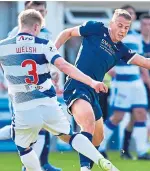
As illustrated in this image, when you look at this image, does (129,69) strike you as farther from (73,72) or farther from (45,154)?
(73,72)

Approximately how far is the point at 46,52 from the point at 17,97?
613mm

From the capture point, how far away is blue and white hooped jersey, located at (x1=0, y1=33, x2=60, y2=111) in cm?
970

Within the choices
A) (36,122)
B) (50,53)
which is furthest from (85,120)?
→ (50,53)

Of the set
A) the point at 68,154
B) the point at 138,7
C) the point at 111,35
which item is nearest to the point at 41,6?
the point at 111,35

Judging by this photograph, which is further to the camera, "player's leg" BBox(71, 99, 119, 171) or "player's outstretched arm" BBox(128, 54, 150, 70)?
"player's outstretched arm" BBox(128, 54, 150, 70)

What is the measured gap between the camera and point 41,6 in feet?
40.8

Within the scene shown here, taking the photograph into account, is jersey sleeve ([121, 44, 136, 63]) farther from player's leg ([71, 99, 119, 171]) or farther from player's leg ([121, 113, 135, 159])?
player's leg ([121, 113, 135, 159])

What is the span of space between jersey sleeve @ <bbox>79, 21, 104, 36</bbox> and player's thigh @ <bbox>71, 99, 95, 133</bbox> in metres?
0.84

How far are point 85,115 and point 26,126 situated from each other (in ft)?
2.62

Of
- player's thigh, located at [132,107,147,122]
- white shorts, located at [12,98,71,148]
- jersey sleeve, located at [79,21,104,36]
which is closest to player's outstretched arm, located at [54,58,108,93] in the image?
white shorts, located at [12,98,71,148]

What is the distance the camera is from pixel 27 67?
→ 9.76 meters

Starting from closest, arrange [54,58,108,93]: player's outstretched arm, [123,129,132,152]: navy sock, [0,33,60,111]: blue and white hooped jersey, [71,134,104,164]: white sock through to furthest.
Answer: [54,58,108,93]: player's outstretched arm, [0,33,60,111]: blue and white hooped jersey, [71,134,104,164]: white sock, [123,129,132,152]: navy sock

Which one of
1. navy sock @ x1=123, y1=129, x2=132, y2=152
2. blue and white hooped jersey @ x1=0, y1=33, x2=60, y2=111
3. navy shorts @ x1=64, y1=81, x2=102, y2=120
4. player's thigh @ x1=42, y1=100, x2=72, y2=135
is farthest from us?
navy sock @ x1=123, y1=129, x2=132, y2=152

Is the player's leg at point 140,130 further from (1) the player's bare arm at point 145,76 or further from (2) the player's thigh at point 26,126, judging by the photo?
(2) the player's thigh at point 26,126
